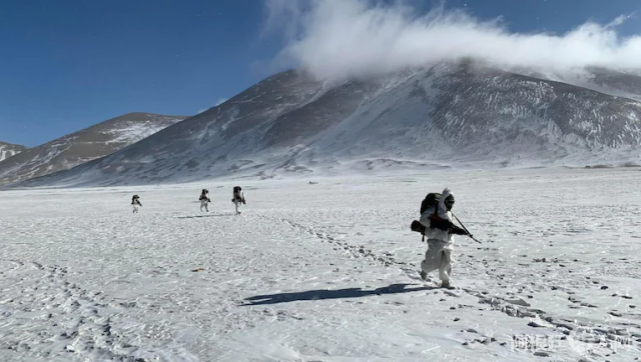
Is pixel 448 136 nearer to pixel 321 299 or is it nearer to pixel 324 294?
pixel 324 294

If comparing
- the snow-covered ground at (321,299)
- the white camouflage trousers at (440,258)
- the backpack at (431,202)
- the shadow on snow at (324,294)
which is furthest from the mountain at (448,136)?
the shadow on snow at (324,294)

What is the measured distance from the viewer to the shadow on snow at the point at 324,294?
28.8 feet

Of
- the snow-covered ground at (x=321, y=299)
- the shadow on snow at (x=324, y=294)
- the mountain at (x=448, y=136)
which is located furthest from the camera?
the mountain at (x=448, y=136)

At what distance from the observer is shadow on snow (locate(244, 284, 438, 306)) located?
8.78 meters

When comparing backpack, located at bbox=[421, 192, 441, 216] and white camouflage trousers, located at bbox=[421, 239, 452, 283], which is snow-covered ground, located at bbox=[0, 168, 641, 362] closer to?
white camouflage trousers, located at bbox=[421, 239, 452, 283]

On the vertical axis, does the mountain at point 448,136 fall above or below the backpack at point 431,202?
above

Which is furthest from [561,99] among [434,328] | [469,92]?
[434,328]

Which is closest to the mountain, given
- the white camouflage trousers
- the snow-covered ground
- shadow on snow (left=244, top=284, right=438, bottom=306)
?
the snow-covered ground

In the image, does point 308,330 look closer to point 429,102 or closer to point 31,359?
point 31,359

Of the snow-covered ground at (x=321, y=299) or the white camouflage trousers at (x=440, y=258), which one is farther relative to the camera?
the white camouflage trousers at (x=440, y=258)

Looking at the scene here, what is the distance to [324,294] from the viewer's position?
9.14 metres

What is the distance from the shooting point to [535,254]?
13.1 metres

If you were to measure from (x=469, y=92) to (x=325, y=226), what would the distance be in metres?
172

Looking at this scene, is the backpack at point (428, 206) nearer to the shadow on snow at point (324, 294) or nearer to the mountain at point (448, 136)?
the shadow on snow at point (324, 294)
